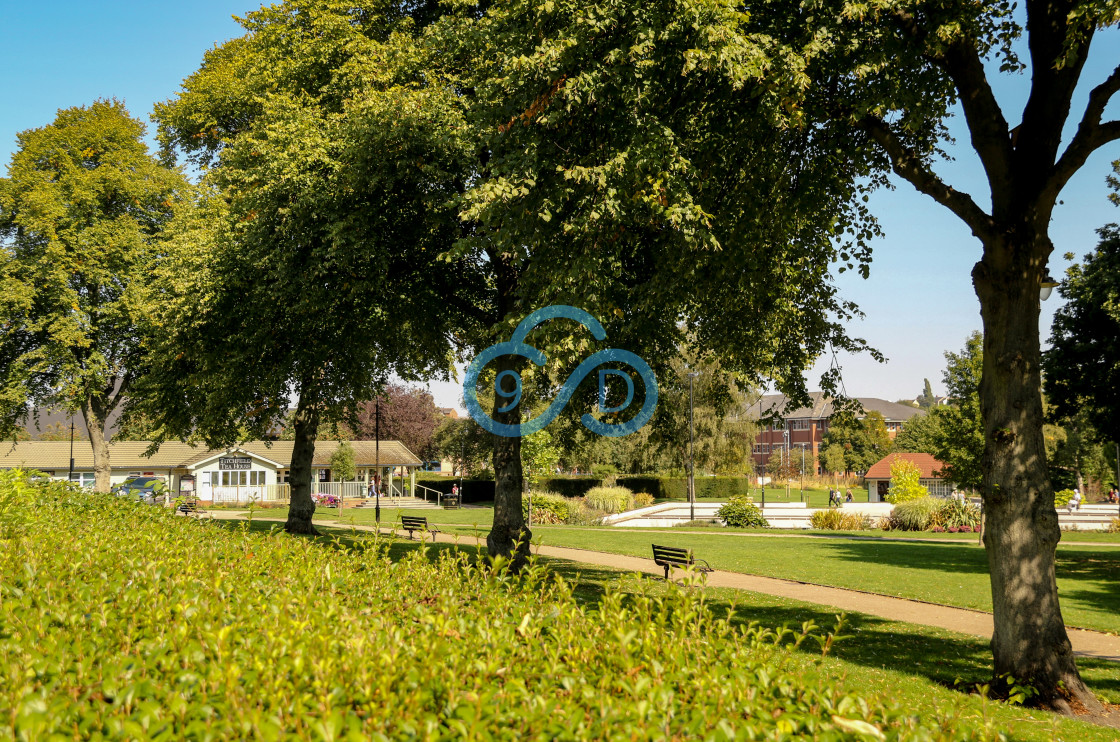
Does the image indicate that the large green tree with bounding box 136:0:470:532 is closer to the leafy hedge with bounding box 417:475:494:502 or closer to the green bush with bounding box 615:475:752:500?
the leafy hedge with bounding box 417:475:494:502

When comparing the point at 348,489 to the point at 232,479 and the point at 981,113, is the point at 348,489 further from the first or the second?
the point at 981,113

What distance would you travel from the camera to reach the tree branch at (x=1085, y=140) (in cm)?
881

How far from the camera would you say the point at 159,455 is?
192 feet

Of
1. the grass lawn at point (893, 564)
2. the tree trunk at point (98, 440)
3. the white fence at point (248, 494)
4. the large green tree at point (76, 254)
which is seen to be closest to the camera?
the grass lawn at point (893, 564)

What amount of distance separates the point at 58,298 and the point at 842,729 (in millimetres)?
33730

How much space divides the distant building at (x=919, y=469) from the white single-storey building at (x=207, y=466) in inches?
1465

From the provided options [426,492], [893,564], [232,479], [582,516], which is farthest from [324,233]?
[232,479]

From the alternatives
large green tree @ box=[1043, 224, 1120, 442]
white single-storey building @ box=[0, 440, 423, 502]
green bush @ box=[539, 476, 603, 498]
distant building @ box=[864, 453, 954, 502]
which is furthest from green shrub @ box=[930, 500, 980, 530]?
white single-storey building @ box=[0, 440, 423, 502]

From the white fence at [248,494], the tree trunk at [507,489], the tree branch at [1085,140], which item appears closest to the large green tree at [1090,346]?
the tree branch at [1085,140]

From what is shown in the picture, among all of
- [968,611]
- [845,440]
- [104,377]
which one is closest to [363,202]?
[968,611]

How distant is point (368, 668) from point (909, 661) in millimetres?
9101

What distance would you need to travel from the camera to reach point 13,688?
8.43ft

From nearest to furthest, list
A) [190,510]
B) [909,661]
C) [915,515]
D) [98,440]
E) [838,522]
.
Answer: [909,661] → [190,510] → [98,440] → [915,515] → [838,522]

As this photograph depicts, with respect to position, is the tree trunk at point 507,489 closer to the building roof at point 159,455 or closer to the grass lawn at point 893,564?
the grass lawn at point 893,564
